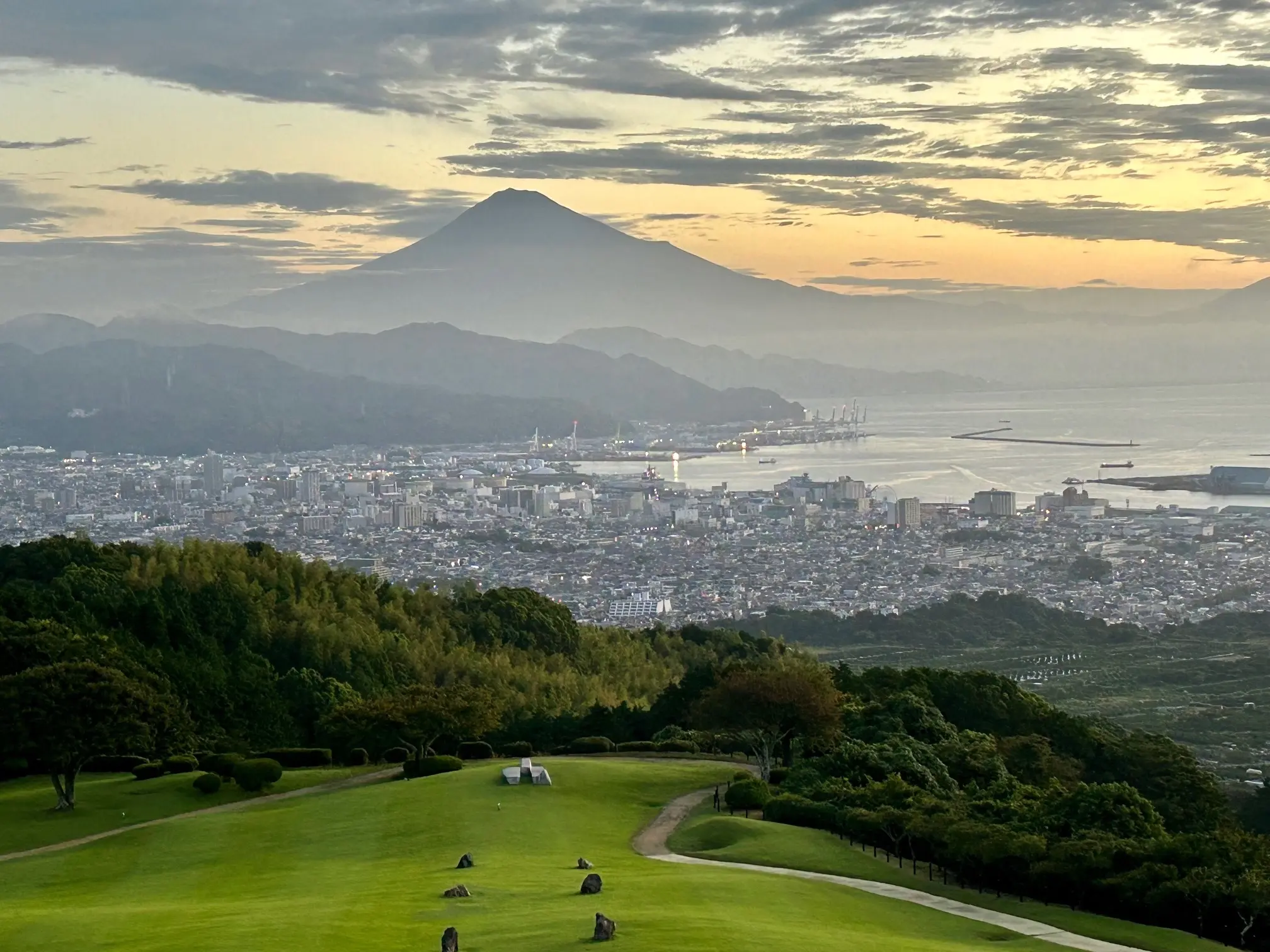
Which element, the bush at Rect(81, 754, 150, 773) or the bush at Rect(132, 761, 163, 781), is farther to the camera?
the bush at Rect(81, 754, 150, 773)

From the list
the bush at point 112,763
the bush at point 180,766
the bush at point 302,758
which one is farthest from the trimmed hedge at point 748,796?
the bush at point 112,763

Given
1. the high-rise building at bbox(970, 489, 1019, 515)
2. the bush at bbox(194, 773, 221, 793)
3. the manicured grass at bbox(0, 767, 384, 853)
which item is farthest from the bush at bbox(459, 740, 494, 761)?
the high-rise building at bbox(970, 489, 1019, 515)

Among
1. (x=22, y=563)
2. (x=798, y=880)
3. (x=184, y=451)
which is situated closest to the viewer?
(x=798, y=880)

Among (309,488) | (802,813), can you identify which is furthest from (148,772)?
(309,488)

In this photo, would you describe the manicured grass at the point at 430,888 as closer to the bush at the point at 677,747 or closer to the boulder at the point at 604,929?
the boulder at the point at 604,929

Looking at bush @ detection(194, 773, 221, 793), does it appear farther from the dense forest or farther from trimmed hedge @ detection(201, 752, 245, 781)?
the dense forest

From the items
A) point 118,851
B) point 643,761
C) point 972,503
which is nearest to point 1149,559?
point 972,503

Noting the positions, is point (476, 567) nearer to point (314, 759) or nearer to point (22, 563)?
point (22, 563)
